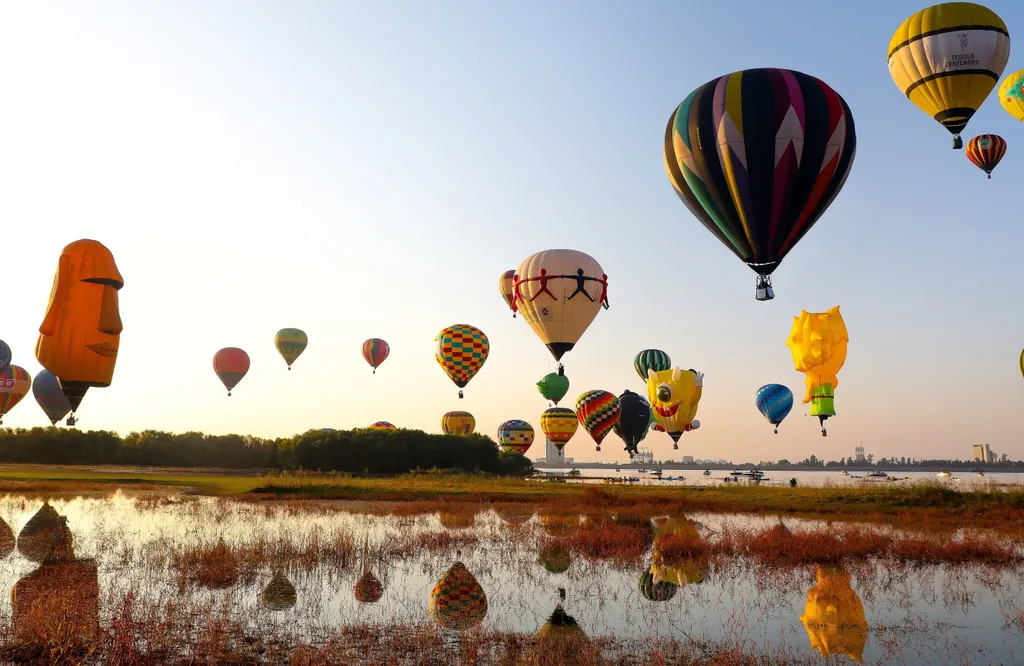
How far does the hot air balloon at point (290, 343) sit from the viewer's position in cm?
7531

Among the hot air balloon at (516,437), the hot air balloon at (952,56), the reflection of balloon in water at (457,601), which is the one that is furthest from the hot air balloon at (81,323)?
the hot air balloon at (516,437)

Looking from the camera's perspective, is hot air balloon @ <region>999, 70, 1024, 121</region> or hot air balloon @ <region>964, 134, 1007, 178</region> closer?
hot air balloon @ <region>999, 70, 1024, 121</region>

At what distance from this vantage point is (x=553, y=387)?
241 ft

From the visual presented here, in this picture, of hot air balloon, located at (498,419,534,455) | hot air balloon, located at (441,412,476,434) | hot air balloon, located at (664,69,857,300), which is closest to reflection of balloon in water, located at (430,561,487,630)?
hot air balloon, located at (664,69,857,300)

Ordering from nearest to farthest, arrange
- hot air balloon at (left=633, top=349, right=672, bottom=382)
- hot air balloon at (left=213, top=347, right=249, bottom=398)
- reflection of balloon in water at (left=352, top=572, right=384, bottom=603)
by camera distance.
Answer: reflection of balloon in water at (left=352, top=572, right=384, bottom=603)
hot air balloon at (left=633, top=349, right=672, bottom=382)
hot air balloon at (left=213, top=347, right=249, bottom=398)

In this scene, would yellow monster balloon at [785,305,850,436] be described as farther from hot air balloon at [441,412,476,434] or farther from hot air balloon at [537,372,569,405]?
hot air balloon at [441,412,476,434]

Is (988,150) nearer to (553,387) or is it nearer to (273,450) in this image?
(553,387)

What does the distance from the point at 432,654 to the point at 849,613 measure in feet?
23.0

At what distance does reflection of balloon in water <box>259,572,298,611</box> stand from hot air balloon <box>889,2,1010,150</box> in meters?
31.6

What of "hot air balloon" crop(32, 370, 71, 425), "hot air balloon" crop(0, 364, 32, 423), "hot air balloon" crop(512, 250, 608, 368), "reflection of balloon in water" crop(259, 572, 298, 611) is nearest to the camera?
"reflection of balloon in water" crop(259, 572, 298, 611)

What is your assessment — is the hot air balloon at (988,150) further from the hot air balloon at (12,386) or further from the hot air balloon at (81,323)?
the hot air balloon at (12,386)

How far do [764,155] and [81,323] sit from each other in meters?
25.7

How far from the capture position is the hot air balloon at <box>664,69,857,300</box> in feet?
83.0

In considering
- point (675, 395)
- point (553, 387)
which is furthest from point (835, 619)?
point (553, 387)
